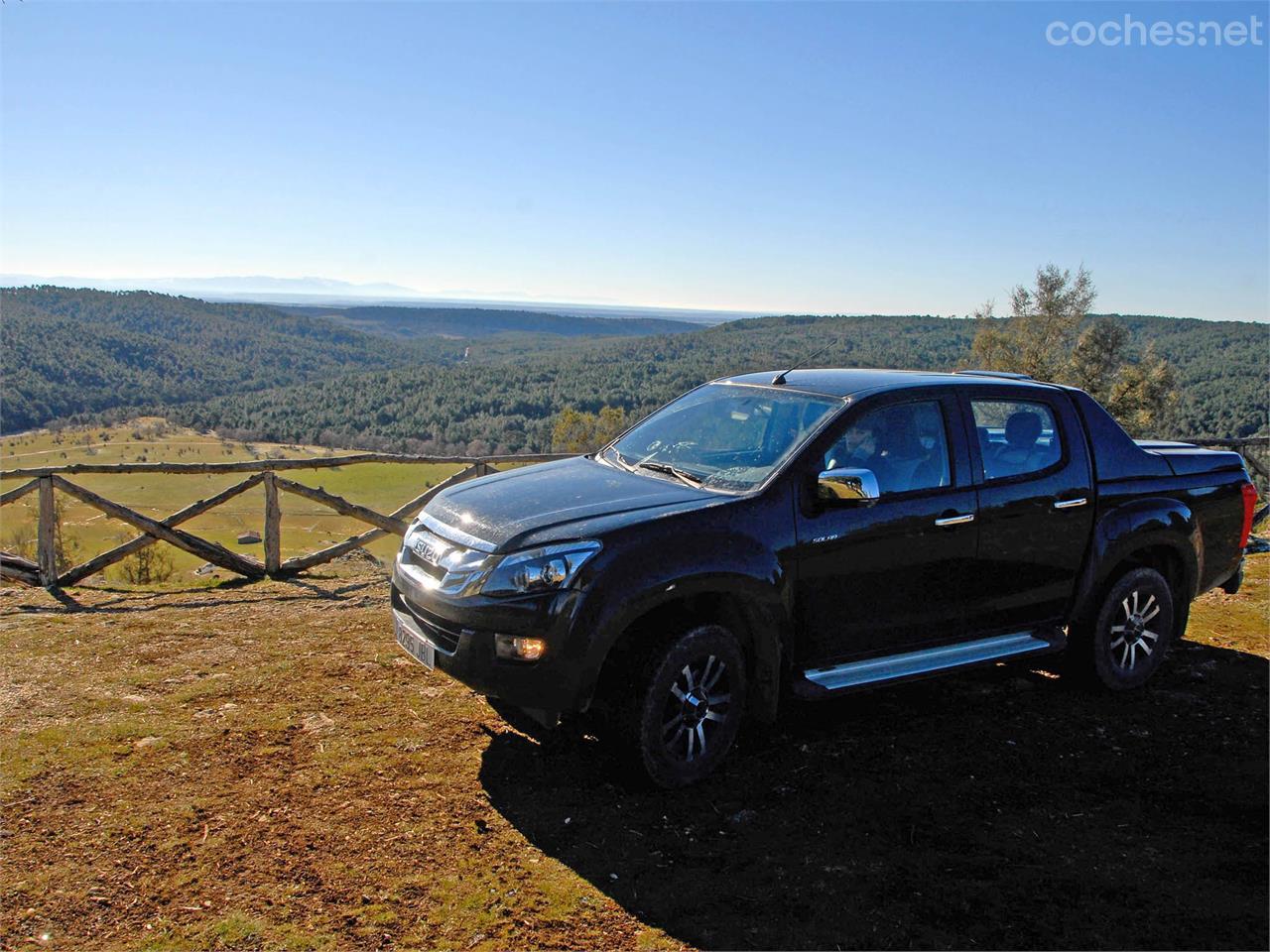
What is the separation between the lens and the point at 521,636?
369cm

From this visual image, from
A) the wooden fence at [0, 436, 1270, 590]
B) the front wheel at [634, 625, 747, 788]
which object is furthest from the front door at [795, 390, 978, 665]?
the wooden fence at [0, 436, 1270, 590]

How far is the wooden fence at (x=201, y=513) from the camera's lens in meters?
8.10

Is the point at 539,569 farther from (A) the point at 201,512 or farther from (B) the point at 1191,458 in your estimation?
(A) the point at 201,512

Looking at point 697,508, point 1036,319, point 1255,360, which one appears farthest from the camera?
point 1255,360

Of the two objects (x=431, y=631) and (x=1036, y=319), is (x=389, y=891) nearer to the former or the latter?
(x=431, y=631)

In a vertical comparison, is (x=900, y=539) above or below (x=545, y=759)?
above

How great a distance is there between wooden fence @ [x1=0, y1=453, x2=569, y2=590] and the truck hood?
3.17 metres

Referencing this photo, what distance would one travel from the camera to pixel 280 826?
363 cm

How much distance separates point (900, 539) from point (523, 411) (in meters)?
62.5

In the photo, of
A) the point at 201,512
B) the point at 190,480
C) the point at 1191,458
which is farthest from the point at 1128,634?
the point at 190,480

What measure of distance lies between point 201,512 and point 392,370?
9768 cm

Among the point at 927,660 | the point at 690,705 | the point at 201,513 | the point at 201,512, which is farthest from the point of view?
the point at 201,512

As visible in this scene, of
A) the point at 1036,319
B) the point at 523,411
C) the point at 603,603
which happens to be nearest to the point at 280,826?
the point at 603,603

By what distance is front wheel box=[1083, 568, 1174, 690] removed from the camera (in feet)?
17.0
